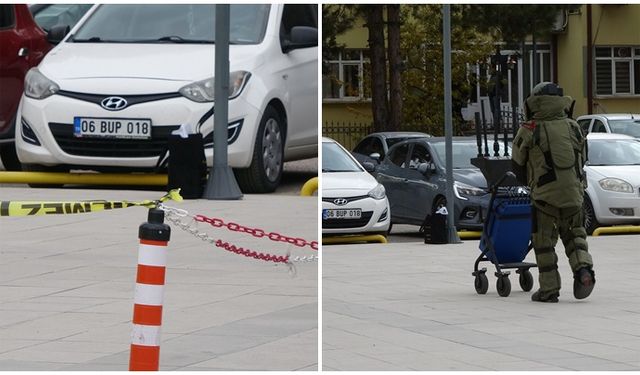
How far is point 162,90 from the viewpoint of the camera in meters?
15.5

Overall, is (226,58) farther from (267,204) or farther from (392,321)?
(392,321)

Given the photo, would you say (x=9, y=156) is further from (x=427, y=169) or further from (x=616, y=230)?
(x=616, y=230)

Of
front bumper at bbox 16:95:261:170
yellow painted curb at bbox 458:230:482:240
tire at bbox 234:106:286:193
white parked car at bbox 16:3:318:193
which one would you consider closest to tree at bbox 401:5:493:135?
yellow painted curb at bbox 458:230:482:240

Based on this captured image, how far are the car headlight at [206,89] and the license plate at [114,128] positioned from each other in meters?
0.57

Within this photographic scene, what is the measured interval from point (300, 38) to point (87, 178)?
8.87 feet

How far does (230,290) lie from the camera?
1009cm

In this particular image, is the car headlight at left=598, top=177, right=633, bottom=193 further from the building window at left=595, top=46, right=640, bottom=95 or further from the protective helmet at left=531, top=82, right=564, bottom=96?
the building window at left=595, top=46, right=640, bottom=95

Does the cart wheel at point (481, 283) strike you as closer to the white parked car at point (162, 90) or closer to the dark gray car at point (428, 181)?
the white parked car at point (162, 90)

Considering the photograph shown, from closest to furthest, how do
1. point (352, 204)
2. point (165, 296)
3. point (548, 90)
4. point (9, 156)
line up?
point (165, 296), point (548, 90), point (352, 204), point (9, 156)

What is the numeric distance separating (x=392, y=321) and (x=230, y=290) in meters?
1.07

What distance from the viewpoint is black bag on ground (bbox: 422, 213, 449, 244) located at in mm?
17688

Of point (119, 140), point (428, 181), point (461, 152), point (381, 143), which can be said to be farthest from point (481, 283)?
point (381, 143)

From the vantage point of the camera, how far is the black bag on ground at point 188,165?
15234 mm

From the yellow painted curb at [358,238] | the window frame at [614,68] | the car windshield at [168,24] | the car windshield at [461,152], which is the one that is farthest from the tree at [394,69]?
the window frame at [614,68]
